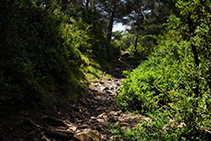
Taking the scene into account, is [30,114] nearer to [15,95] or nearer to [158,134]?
[15,95]

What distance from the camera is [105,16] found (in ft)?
73.8

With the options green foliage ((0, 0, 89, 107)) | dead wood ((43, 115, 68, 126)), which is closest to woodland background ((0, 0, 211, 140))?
green foliage ((0, 0, 89, 107))

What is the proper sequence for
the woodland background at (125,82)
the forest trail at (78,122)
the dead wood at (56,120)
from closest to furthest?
the forest trail at (78,122)
the woodland background at (125,82)
the dead wood at (56,120)

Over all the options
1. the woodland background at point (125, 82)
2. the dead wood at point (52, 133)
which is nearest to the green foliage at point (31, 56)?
Answer: the woodland background at point (125, 82)

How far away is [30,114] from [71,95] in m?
2.10

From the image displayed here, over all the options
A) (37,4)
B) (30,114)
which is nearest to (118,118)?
(30,114)

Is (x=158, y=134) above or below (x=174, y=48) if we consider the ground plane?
below

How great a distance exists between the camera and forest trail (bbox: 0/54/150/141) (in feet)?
9.64

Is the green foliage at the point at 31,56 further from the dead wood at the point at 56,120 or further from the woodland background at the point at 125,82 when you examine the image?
the dead wood at the point at 56,120

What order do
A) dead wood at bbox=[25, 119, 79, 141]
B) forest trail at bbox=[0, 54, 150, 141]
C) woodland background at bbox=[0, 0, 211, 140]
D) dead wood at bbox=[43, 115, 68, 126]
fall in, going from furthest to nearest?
dead wood at bbox=[43, 115, 68, 126]
woodland background at bbox=[0, 0, 211, 140]
dead wood at bbox=[25, 119, 79, 141]
forest trail at bbox=[0, 54, 150, 141]

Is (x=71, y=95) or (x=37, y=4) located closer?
(x=71, y=95)

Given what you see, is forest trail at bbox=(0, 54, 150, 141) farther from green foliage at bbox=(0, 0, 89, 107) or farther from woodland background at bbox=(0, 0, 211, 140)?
green foliage at bbox=(0, 0, 89, 107)

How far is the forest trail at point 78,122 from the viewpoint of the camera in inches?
116

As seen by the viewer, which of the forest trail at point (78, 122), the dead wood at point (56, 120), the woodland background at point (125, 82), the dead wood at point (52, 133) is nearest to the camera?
the forest trail at point (78, 122)
